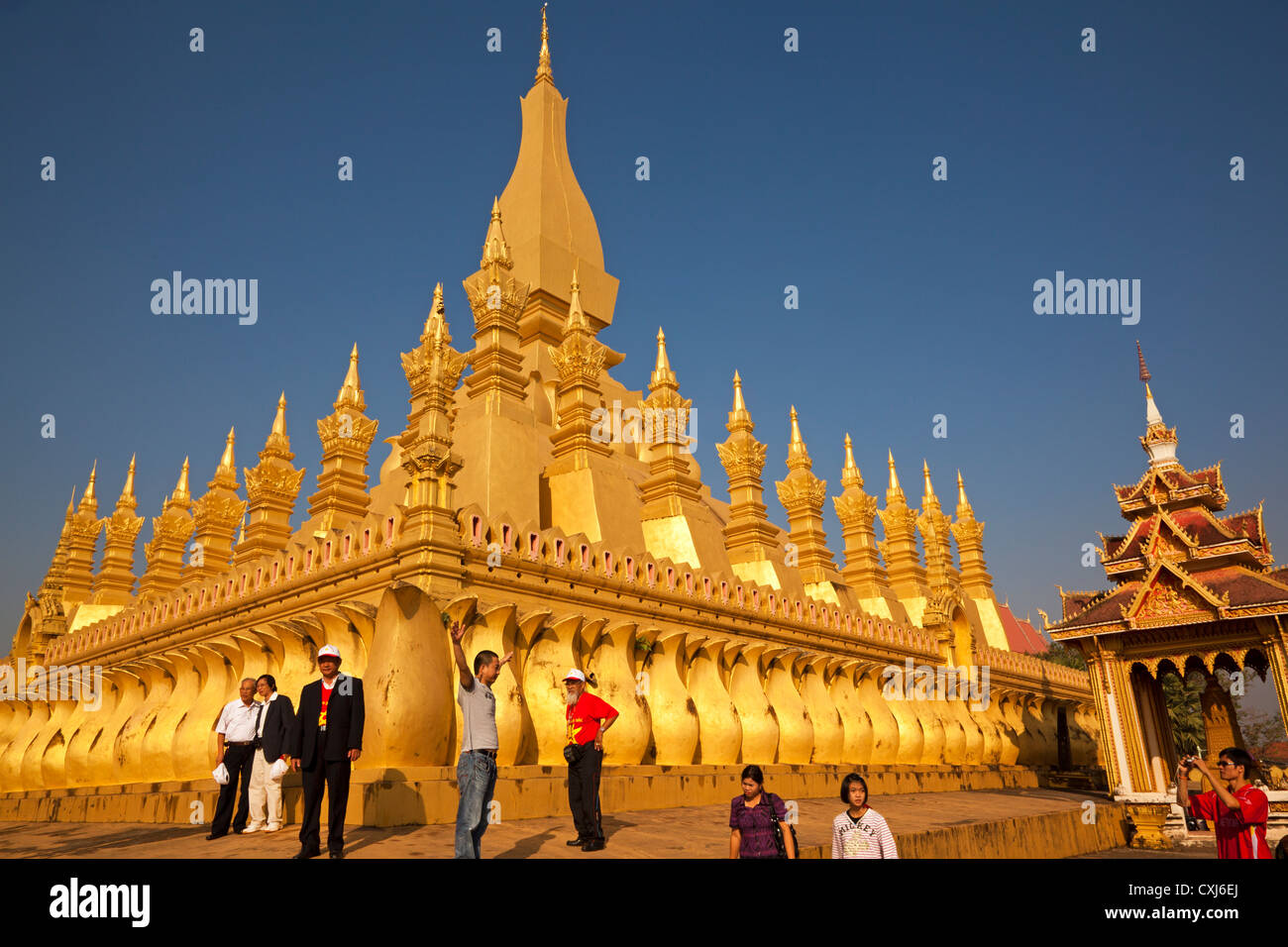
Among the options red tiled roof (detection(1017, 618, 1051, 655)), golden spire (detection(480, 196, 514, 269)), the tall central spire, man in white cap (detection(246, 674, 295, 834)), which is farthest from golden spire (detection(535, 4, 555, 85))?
red tiled roof (detection(1017, 618, 1051, 655))

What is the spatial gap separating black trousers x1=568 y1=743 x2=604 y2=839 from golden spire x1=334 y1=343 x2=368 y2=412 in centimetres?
1845

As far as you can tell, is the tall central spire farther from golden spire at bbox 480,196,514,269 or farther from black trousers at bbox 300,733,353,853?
black trousers at bbox 300,733,353,853

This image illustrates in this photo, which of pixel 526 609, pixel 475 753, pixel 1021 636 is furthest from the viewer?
pixel 1021 636

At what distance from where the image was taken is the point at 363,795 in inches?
430

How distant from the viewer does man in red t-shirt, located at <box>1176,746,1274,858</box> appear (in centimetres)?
724

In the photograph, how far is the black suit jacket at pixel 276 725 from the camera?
9281 mm

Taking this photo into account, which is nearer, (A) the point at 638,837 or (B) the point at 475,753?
(B) the point at 475,753

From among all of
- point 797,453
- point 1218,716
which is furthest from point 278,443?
point 1218,716

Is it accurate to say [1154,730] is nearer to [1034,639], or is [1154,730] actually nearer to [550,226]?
[550,226]

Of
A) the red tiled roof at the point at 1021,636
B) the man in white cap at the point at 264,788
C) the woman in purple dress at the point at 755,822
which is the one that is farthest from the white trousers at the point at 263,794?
the red tiled roof at the point at 1021,636

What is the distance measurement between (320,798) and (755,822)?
4.32 m

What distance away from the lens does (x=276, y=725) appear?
945 centimetres

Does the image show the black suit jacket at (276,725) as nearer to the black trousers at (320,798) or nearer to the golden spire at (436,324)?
the black trousers at (320,798)
